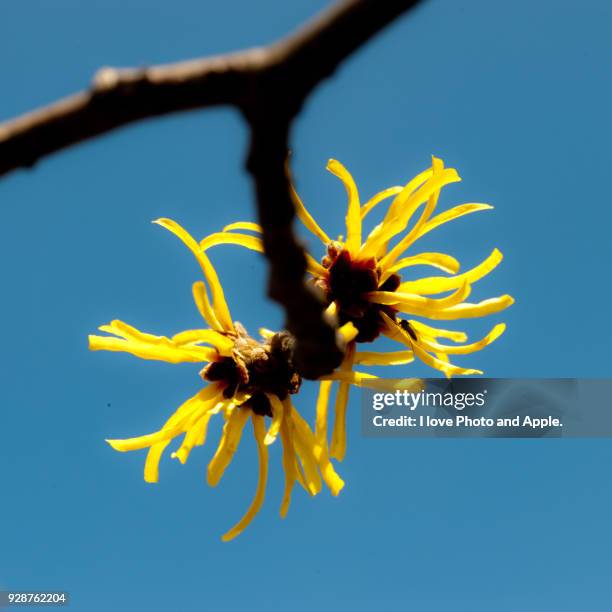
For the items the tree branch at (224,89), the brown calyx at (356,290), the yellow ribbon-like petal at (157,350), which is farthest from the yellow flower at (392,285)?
the tree branch at (224,89)

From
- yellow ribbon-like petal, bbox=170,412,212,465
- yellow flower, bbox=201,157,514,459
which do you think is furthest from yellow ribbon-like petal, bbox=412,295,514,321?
yellow ribbon-like petal, bbox=170,412,212,465

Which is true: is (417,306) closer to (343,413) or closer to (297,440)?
(343,413)

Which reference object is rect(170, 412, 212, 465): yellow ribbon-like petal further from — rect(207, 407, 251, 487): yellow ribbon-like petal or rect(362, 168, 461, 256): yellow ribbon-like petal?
rect(362, 168, 461, 256): yellow ribbon-like petal

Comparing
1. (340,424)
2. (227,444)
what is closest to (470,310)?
(340,424)

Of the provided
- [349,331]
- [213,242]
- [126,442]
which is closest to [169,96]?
[349,331]

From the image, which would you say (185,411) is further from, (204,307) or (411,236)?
(411,236)

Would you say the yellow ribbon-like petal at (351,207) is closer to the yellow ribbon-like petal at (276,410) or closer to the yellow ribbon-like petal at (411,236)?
the yellow ribbon-like petal at (411,236)
